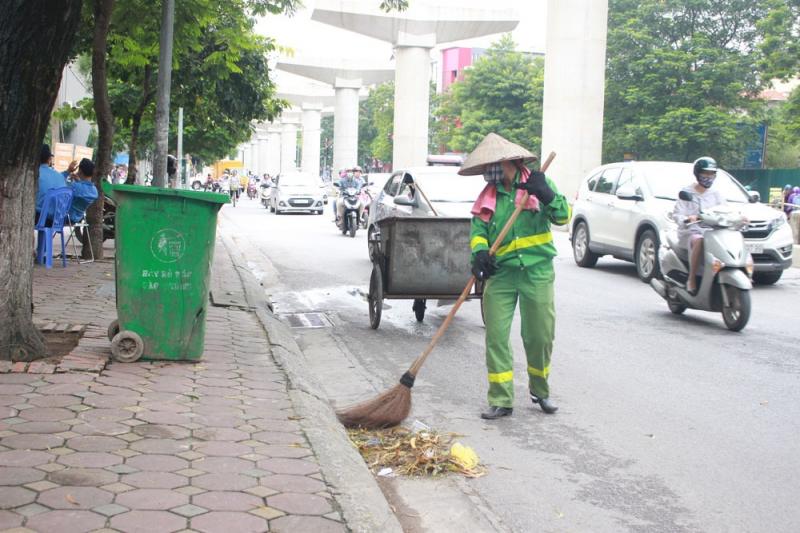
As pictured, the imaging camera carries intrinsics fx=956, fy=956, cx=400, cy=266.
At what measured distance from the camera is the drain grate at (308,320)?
10133 millimetres

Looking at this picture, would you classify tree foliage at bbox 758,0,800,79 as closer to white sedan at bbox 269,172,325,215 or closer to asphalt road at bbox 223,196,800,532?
white sedan at bbox 269,172,325,215

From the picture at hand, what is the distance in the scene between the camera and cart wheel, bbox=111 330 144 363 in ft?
21.0

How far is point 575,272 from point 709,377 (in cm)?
802

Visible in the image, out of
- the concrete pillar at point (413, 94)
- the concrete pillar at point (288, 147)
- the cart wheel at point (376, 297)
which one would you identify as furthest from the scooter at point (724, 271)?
the concrete pillar at point (288, 147)

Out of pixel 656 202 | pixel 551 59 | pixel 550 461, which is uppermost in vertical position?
pixel 551 59

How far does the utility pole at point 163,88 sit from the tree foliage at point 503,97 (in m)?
43.3

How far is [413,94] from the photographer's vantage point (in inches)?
2040

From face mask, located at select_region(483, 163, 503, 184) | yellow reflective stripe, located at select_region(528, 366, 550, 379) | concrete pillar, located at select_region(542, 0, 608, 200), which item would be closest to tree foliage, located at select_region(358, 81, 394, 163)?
concrete pillar, located at select_region(542, 0, 608, 200)

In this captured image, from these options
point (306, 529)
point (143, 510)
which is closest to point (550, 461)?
point (306, 529)

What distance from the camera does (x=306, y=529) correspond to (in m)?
3.65

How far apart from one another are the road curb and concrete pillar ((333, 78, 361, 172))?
6468 cm

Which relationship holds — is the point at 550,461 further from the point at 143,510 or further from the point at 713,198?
the point at 713,198

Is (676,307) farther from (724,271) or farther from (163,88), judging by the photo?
(163,88)

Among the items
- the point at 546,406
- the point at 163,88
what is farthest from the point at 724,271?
the point at 163,88
